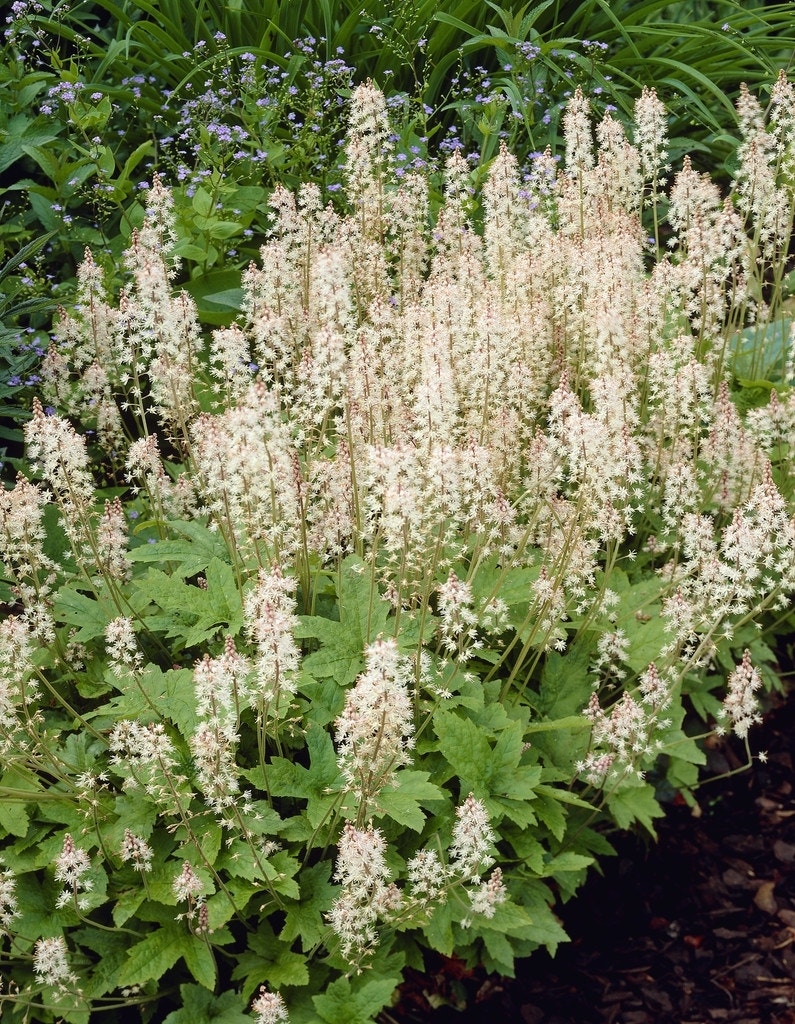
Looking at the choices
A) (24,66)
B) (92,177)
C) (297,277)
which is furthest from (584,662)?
(24,66)

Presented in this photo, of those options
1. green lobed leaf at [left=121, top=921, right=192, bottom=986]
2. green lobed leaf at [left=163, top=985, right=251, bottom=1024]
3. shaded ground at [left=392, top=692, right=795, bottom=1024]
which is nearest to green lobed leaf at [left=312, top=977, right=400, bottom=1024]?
green lobed leaf at [left=163, top=985, right=251, bottom=1024]

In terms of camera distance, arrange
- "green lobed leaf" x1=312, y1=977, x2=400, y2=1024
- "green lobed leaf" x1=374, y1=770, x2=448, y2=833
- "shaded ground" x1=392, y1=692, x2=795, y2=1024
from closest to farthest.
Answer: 1. "green lobed leaf" x1=312, y1=977, x2=400, y2=1024
2. "green lobed leaf" x1=374, y1=770, x2=448, y2=833
3. "shaded ground" x1=392, y1=692, x2=795, y2=1024

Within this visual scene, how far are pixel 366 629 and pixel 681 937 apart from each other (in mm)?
1969

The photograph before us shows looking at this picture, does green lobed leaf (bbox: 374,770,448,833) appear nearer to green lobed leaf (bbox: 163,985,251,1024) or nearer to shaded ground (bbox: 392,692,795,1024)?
green lobed leaf (bbox: 163,985,251,1024)

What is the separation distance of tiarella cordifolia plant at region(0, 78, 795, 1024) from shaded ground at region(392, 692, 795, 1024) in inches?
15.2

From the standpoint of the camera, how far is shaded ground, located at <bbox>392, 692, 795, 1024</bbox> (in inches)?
166

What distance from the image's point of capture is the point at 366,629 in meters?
3.86

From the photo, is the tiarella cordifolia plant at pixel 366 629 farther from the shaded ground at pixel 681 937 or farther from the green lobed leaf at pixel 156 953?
the shaded ground at pixel 681 937

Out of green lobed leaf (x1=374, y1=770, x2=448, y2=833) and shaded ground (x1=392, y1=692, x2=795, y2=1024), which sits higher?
green lobed leaf (x1=374, y1=770, x2=448, y2=833)

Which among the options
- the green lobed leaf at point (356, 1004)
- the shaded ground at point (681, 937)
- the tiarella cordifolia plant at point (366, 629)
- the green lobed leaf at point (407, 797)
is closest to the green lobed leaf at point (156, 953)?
the tiarella cordifolia plant at point (366, 629)

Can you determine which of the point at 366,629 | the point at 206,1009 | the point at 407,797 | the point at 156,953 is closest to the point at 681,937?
the point at 407,797

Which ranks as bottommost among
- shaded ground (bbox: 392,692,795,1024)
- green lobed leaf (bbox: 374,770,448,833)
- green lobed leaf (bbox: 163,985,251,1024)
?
shaded ground (bbox: 392,692,795,1024)

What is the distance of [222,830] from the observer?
3539 millimetres

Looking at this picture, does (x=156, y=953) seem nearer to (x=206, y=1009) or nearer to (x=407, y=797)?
(x=206, y=1009)
